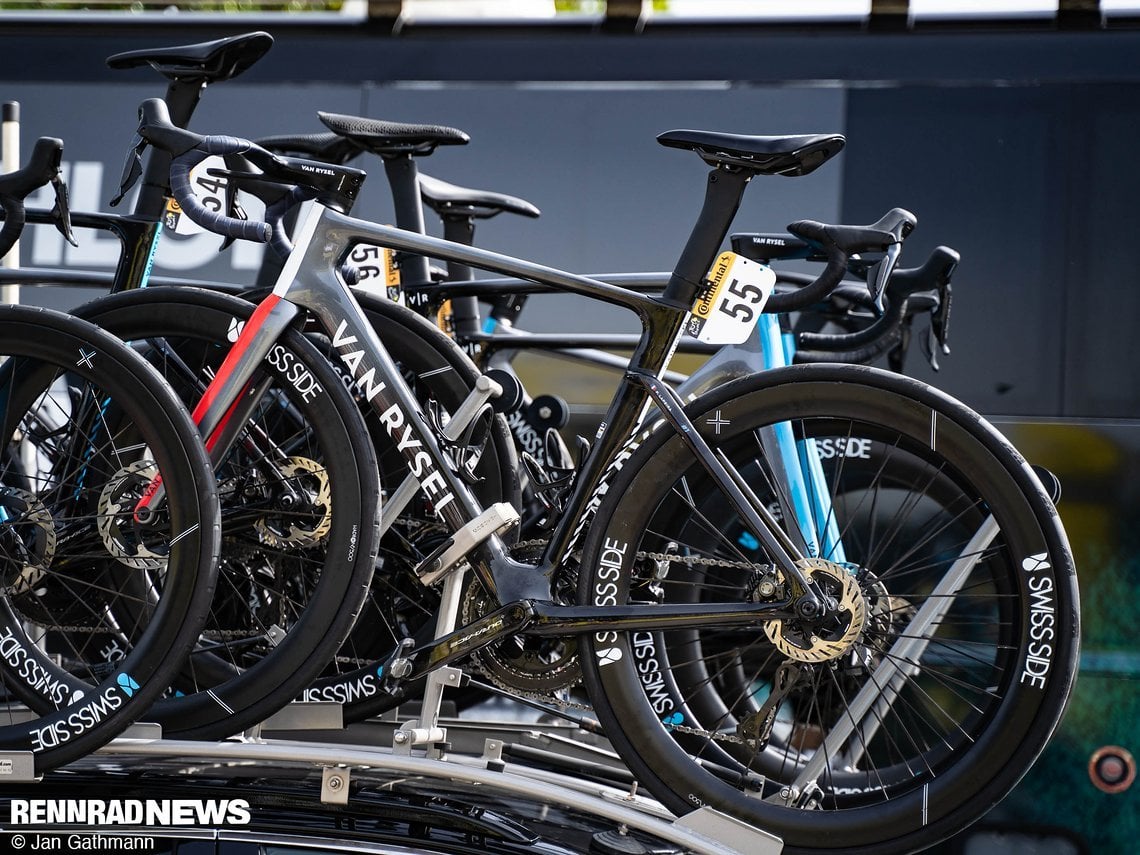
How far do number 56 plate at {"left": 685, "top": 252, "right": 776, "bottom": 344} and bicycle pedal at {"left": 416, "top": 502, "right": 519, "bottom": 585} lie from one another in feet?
1.67

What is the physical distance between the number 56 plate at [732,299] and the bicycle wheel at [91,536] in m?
0.97

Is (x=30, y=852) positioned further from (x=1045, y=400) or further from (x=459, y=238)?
(x=1045, y=400)

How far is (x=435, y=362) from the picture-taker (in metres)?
2.96

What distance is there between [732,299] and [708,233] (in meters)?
0.13

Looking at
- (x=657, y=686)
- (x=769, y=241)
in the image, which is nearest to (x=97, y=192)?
(x=769, y=241)

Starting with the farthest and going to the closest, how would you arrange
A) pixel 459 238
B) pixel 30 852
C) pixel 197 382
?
pixel 459 238 → pixel 197 382 → pixel 30 852

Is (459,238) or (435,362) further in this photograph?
(459,238)

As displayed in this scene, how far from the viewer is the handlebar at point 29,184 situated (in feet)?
9.44

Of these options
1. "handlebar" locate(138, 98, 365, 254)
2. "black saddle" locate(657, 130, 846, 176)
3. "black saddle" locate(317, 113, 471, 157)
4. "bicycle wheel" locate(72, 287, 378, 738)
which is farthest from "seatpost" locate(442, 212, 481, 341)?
"black saddle" locate(657, 130, 846, 176)

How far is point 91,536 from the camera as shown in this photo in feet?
8.72

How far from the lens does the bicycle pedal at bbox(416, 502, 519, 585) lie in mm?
2562

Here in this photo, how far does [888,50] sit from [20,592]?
2.98 meters

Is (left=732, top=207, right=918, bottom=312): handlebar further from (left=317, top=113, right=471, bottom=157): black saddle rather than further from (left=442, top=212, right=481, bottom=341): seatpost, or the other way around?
(left=442, top=212, right=481, bottom=341): seatpost

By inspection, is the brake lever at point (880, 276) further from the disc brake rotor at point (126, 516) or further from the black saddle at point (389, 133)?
the disc brake rotor at point (126, 516)
